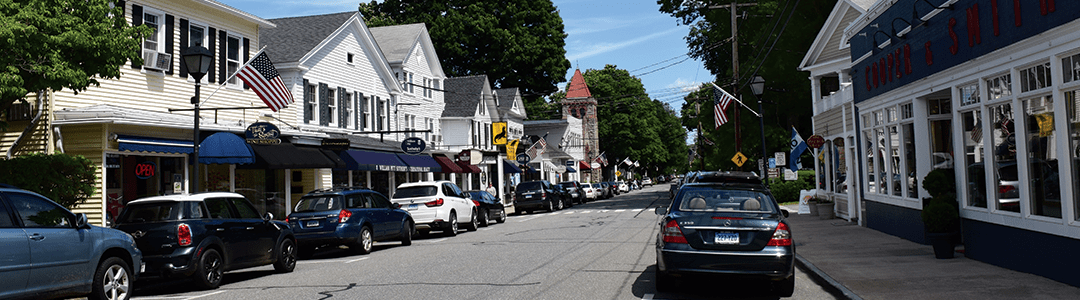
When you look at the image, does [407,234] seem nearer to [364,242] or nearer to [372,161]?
[364,242]

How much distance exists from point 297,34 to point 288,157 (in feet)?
26.0

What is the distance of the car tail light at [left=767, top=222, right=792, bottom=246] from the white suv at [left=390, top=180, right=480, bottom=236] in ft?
43.7

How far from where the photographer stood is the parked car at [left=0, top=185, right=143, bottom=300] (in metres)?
8.15

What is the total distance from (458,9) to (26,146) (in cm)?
4210

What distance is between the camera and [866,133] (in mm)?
19672

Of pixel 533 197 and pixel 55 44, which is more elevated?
pixel 55 44

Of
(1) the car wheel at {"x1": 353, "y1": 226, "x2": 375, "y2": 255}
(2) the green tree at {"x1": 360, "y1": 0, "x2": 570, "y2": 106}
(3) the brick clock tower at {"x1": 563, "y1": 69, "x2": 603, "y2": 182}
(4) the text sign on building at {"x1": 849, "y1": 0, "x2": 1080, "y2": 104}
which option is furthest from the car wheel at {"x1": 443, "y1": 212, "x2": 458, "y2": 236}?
(3) the brick clock tower at {"x1": 563, "y1": 69, "x2": 603, "y2": 182}

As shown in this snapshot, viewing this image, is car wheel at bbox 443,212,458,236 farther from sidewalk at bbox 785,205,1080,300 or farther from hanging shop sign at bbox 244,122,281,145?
sidewalk at bbox 785,205,1080,300

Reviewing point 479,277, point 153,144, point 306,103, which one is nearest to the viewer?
point 479,277

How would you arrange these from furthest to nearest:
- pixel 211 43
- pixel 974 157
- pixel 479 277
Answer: pixel 211 43
pixel 974 157
pixel 479 277

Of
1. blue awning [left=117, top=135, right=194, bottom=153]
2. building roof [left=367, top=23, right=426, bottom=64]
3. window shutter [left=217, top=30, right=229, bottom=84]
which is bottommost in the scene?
blue awning [left=117, top=135, right=194, bottom=153]

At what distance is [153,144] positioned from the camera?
19.4 metres

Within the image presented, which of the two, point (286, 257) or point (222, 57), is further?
point (222, 57)

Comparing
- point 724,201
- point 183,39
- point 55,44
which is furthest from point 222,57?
point 724,201
